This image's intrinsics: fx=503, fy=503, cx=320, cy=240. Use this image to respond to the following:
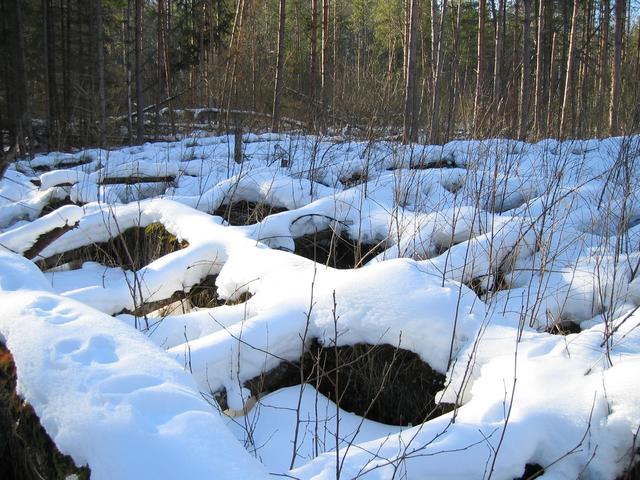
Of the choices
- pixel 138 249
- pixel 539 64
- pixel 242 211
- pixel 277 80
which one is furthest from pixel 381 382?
pixel 539 64

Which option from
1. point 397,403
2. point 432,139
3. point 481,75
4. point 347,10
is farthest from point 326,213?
point 347,10

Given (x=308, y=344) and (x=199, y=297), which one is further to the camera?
(x=199, y=297)

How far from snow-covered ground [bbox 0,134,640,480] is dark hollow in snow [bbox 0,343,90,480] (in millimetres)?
32

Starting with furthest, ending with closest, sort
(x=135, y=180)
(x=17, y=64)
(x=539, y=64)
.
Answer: (x=539, y=64) < (x=17, y=64) < (x=135, y=180)

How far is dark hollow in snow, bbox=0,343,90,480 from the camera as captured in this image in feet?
3.98

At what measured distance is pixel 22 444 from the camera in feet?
4.57

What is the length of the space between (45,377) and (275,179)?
370cm

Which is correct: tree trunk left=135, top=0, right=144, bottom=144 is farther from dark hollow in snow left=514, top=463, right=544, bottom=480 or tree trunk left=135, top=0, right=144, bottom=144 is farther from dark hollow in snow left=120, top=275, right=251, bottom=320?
dark hollow in snow left=514, top=463, right=544, bottom=480

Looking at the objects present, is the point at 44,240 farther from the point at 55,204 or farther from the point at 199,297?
the point at 55,204

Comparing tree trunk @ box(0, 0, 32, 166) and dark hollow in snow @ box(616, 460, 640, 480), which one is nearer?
dark hollow in snow @ box(616, 460, 640, 480)

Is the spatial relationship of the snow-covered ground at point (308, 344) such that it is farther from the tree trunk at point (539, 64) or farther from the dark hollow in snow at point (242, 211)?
the tree trunk at point (539, 64)

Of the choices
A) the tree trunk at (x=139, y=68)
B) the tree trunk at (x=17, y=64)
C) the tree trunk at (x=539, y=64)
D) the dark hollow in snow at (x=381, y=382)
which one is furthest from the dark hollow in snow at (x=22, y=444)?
the tree trunk at (x=17, y=64)

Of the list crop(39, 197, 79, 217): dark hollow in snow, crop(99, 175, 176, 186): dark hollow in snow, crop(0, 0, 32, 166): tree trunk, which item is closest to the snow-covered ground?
crop(39, 197, 79, 217): dark hollow in snow

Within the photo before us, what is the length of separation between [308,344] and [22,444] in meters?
1.23
